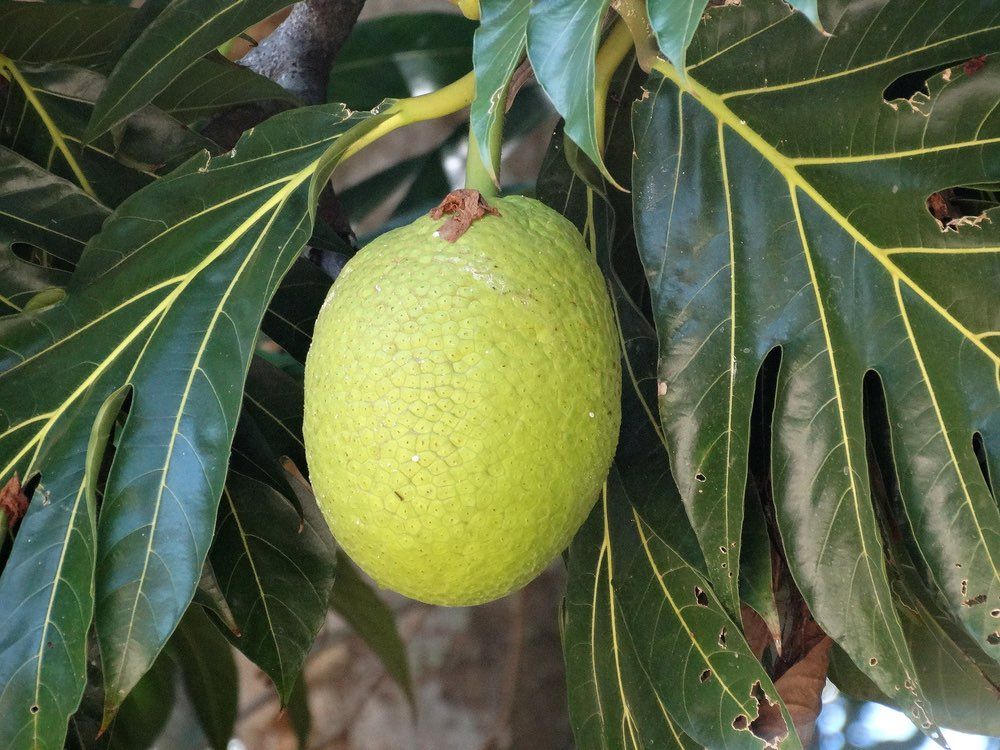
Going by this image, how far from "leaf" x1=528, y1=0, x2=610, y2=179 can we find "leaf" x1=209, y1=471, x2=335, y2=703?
50 cm

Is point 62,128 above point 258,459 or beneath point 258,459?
above

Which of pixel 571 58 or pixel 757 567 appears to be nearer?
pixel 571 58

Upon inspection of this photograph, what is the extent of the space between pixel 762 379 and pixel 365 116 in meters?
0.38

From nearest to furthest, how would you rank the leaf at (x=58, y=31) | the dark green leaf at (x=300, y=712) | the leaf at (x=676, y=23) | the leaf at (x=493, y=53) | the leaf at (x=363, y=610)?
the leaf at (x=676, y=23), the leaf at (x=493, y=53), the leaf at (x=58, y=31), the leaf at (x=363, y=610), the dark green leaf at (x=300, y=712)

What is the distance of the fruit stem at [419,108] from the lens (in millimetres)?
771

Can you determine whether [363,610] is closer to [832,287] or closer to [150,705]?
[150,705]

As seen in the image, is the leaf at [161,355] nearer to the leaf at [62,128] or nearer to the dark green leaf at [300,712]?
the leaf at [62,128]

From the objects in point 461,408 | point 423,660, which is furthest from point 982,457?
point 423,660

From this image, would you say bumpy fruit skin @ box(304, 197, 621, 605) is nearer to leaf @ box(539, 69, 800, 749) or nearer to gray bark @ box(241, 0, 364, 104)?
leaf @ box(539, 69, 800, 749)

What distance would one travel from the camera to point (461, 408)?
619 millimetres

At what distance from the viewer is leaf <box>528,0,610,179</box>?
1.78 feet

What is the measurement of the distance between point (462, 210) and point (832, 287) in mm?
259

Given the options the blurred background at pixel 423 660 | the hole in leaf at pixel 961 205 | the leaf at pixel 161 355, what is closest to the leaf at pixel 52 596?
the leaf at pixel 161 355

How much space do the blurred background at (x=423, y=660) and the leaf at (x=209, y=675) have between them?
0.16 m
